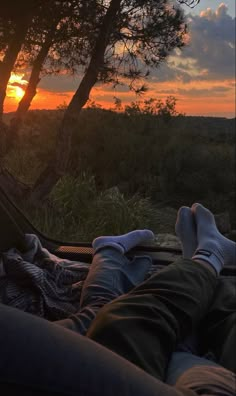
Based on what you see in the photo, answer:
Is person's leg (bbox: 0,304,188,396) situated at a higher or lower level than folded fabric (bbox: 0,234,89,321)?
higher

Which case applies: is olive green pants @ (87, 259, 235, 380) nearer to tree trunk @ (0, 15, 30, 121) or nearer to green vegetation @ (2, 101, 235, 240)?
tree trunk @ (0, 15, 30, 121)

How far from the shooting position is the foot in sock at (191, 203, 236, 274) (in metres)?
2.33

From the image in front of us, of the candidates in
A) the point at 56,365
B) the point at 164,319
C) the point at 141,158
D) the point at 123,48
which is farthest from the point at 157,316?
the point at 141,158

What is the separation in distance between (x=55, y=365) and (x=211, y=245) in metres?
1.49

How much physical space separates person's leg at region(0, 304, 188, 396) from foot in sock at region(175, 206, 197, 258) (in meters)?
1.53

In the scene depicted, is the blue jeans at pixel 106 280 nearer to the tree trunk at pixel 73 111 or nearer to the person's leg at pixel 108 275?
the person's leg at pixel 108 275

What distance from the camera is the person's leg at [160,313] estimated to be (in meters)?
1.54

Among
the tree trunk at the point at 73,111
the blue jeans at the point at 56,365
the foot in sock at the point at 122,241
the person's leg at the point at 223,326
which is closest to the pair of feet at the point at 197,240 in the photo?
the foot in sock at the point at 122,241

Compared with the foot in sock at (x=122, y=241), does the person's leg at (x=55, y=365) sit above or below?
above

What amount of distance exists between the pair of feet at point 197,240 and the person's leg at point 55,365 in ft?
3.99

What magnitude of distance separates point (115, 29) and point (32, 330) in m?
5.84

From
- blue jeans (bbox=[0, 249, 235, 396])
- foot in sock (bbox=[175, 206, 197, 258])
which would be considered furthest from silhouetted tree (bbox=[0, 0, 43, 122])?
blue jeans (bbox=[0, 249, 235, 396])

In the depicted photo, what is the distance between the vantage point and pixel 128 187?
10359 mm

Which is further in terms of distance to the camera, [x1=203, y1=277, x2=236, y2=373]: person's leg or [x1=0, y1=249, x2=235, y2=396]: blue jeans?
[x1=203, y1=277, x2=236, y2=373]: person's leg
